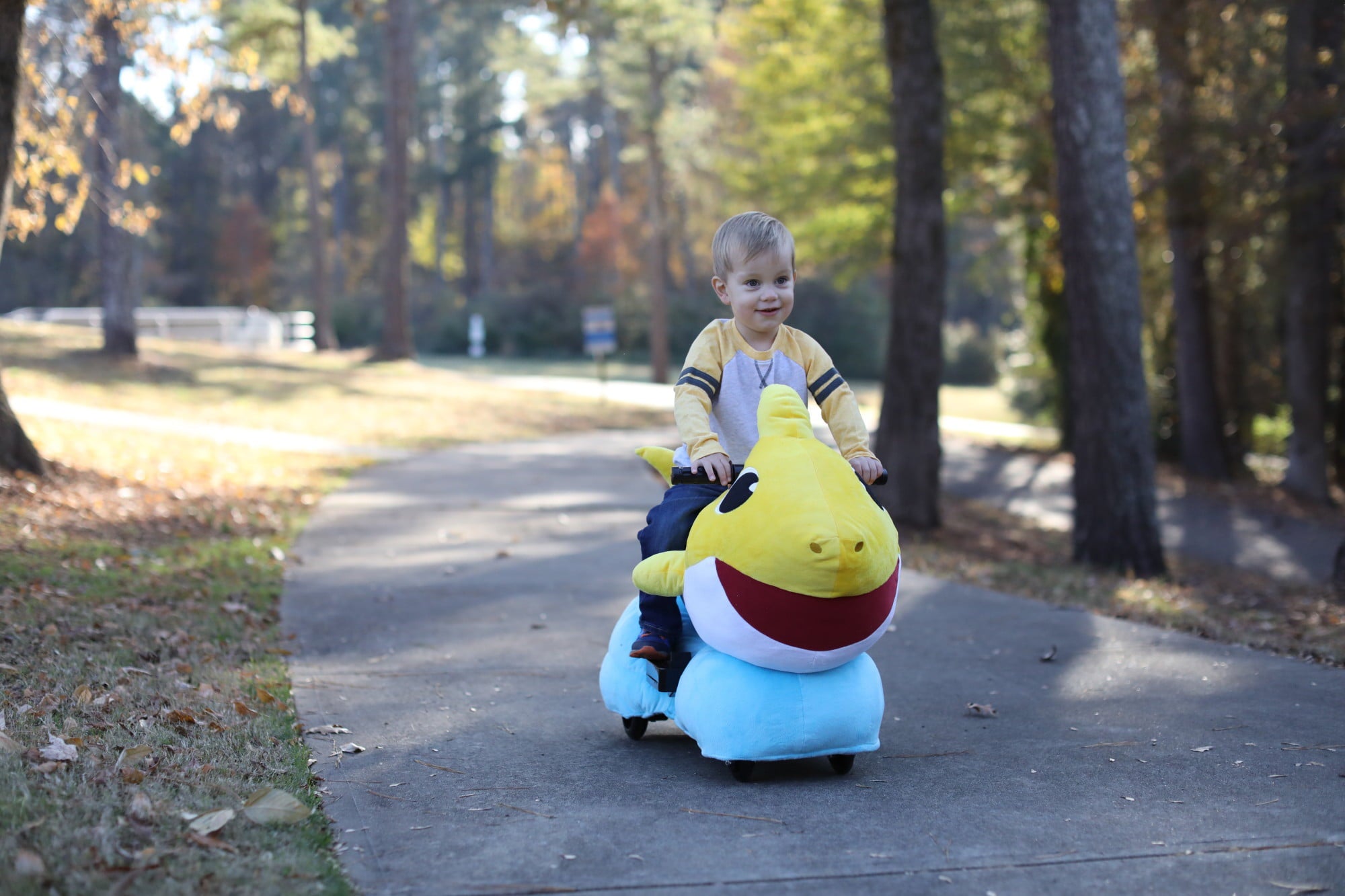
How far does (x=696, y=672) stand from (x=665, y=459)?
36.4 inches

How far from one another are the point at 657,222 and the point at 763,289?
3045 centimetres

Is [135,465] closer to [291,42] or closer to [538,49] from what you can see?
[291,42]

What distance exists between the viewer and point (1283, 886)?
3188 millimetres

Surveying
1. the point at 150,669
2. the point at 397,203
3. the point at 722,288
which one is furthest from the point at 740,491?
the point at 397,203

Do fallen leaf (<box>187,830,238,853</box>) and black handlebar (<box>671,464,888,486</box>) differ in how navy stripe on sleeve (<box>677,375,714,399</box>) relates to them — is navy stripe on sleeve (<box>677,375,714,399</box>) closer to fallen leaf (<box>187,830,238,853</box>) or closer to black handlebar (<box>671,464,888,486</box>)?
black handlebar (<box>671,464,888,486</box>)

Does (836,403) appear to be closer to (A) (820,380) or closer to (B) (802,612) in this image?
(A) (820,380)

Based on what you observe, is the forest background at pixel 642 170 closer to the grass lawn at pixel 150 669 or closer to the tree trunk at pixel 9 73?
the tree trunk at pixel 9 73

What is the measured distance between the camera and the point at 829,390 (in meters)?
4.57

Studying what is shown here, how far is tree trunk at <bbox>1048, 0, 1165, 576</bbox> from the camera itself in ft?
33.2

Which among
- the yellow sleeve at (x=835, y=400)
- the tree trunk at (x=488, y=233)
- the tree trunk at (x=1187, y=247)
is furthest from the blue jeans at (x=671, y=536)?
the tree trunk at (x=488, y=233)

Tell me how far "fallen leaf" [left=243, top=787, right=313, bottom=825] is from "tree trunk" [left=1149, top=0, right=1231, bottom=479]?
14.2m

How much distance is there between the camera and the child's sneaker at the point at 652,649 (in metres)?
4.36

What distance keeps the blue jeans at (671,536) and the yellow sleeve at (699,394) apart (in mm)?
194

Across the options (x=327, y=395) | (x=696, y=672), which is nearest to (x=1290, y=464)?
(x=327, y=395)
